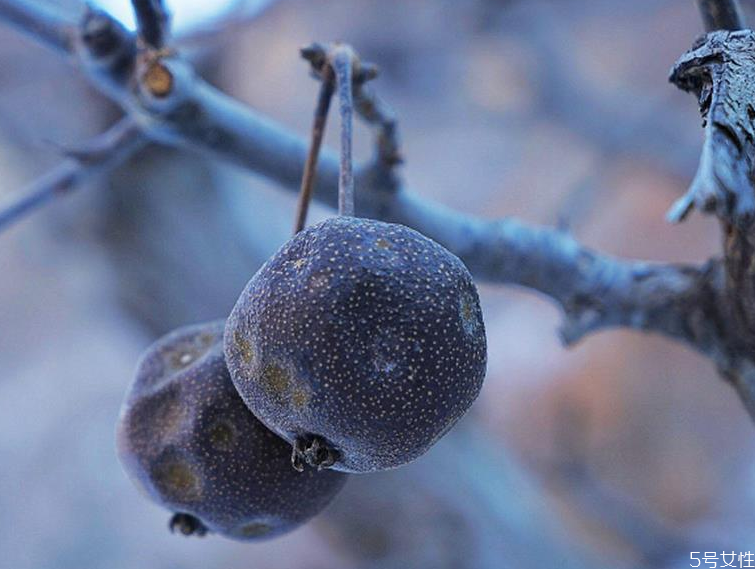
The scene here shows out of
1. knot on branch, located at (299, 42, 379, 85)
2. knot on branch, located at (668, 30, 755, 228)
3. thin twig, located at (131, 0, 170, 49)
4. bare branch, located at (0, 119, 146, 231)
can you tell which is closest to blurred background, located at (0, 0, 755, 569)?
bare branch, located at (0, 119, 146, 231)

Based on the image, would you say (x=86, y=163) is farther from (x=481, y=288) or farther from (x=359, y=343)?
(x=481, y=288)

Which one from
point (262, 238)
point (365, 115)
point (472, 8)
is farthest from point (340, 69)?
point (472, 8)

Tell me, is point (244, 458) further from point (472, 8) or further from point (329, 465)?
point (472, 8)

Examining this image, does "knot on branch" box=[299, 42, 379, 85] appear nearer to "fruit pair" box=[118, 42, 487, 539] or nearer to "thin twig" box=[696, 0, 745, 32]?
"fruit pair" box=[118, 42, 487, 539]

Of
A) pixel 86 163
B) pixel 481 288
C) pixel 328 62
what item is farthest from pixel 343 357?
pixel 481 288

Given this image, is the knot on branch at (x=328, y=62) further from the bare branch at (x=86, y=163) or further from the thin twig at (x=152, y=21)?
the bare branch at (x=86, y=163)

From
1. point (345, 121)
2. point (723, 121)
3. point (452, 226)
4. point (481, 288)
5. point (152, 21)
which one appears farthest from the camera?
point (481, 288)

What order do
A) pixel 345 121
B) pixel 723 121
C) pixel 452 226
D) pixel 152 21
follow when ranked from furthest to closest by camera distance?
pixel 452 226
pixel 152 21
pixel 345 121
pixel 723 121
